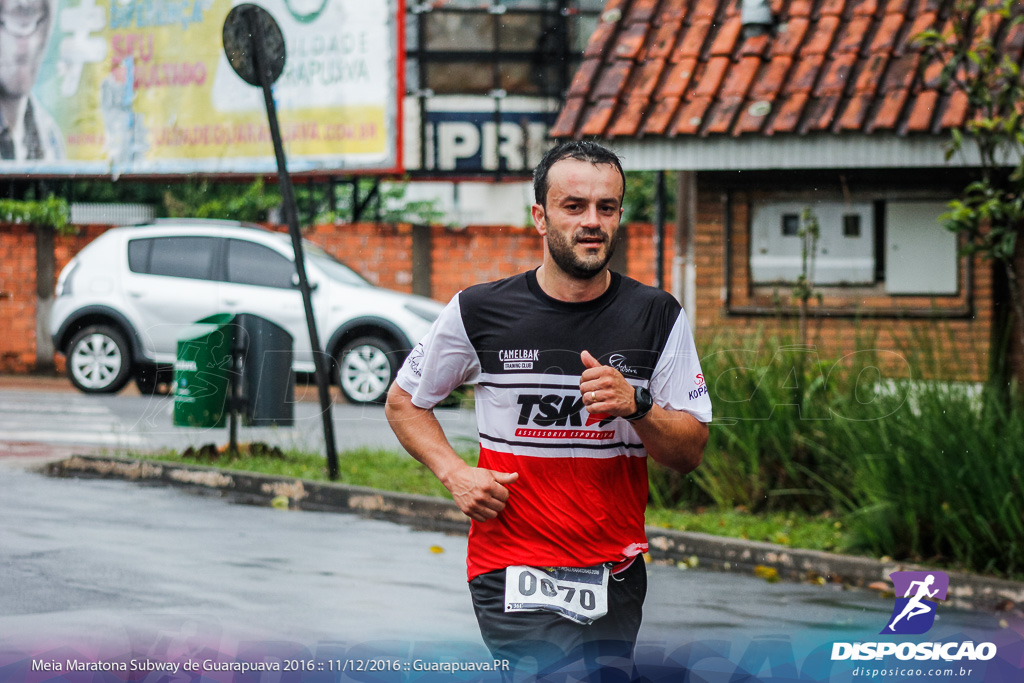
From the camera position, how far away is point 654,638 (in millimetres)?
6047

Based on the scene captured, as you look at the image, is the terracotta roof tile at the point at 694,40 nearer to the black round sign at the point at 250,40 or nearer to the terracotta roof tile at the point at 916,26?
the terracotta roof tile at the point at 916,26

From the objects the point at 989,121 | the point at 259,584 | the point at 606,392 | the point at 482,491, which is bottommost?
the point at 259,584

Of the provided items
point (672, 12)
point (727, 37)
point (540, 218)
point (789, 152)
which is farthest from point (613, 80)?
point (540, 218)

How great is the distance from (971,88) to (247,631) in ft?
15.9

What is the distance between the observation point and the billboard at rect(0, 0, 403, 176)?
695cm

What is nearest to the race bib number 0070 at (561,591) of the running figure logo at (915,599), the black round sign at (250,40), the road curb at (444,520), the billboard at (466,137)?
the running figure logo at (915,599)

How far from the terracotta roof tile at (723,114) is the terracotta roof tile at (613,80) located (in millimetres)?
736

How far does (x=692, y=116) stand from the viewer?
984 centimetres

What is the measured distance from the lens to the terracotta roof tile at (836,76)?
9.55 m

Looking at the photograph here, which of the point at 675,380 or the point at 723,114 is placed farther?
the point at 723,114

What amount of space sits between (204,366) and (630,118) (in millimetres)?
4013

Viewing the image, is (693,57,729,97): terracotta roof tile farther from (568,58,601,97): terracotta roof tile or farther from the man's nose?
the man's nose

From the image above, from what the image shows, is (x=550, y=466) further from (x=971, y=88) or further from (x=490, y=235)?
(x=490, y=235)

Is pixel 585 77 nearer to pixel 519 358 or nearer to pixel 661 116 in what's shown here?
pixel 661 116
